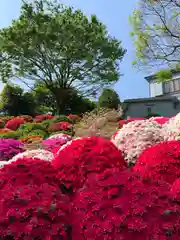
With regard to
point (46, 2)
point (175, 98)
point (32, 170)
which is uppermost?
point (46, 2)

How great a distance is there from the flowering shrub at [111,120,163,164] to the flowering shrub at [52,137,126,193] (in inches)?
17.2

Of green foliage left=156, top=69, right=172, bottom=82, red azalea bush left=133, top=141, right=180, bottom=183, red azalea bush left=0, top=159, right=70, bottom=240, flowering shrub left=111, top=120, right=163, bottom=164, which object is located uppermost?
green foliage left=156, top=69, right=172, bottom=82

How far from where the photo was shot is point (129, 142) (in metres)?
4.89

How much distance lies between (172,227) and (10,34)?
39.9 meters

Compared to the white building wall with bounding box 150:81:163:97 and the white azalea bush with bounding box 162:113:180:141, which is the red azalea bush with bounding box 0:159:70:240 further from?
the white building wall with bounding box 150:81:163:97

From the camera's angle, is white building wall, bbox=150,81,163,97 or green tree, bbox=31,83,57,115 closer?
green tree, bbox=31,83,57,115

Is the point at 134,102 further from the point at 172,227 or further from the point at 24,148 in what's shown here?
the point at 172,227

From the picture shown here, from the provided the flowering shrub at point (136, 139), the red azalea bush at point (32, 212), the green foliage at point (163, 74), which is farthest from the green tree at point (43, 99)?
the red azalea bush at point (32, 212)

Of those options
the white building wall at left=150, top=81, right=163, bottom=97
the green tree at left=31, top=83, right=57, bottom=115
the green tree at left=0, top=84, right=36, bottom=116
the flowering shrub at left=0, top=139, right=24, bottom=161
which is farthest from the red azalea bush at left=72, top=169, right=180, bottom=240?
the white building wall at left=150, top=81, right=163, bottom=97

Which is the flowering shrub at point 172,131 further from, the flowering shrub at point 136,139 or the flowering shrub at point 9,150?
the flowering shrub at point 9,150

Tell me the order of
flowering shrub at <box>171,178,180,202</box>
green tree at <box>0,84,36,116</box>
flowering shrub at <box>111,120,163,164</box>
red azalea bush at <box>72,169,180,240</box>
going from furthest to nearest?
green tree at <box>0,84,36,116</box>, flowering shrub at <box>111,120,163,164</box>, flowering shrub at <box>171,178,180,202</box>, red azalea bush at <box>72,169,180,240</box>

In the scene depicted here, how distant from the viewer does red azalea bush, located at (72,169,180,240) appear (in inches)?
107

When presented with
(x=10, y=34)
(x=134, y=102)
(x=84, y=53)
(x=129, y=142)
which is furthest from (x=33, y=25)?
(x=129, y=142)

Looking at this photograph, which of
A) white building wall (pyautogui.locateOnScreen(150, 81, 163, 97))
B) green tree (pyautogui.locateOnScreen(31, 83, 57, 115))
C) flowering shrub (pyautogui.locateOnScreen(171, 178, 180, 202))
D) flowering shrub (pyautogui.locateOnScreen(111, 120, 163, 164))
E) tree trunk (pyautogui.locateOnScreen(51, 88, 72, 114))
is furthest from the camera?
white building wall (pyautogui.locateOnScreen(150, 81, 163, 97))
